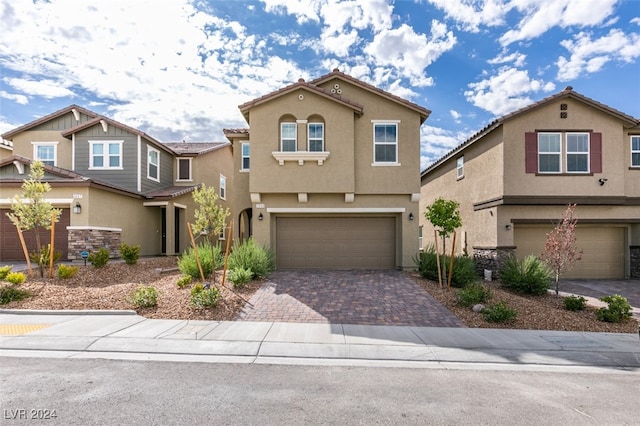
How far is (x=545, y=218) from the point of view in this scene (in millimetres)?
12742

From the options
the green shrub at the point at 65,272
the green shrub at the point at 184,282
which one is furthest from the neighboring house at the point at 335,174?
the green shrub at the point at 65,272

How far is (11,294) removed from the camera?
8.02m

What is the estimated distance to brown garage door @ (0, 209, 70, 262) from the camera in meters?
13.3

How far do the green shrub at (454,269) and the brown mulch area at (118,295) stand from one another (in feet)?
18.9

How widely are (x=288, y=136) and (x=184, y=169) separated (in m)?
10.4

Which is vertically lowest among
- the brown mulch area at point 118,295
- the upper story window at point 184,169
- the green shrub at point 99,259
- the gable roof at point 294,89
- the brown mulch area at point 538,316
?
the brown mulch area at point 538,316

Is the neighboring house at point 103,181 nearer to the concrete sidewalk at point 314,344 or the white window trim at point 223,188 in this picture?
the white window trim at point 223,188

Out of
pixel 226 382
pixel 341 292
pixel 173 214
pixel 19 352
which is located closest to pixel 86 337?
pixel 19 352

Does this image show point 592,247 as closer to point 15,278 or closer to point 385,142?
point 385,142

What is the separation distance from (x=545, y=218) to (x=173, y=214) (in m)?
17.3

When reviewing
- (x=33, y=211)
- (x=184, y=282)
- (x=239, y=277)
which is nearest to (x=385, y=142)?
(x=239, y=277)

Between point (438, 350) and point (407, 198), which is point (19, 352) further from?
point (407, 198)

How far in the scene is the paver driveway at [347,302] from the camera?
738 cm

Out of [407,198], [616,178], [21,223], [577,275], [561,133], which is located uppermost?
[561,133]
